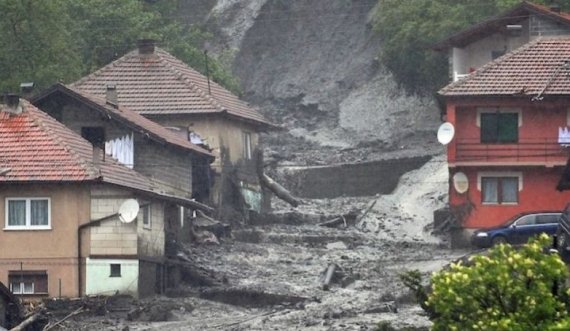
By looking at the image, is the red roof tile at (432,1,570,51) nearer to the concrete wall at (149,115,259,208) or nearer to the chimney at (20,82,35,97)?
the concrete wall at (149,115,259,208)

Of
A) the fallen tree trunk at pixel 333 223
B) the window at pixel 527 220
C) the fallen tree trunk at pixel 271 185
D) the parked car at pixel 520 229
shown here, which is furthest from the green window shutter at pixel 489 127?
the fallen tree trunk at pixel 271 185

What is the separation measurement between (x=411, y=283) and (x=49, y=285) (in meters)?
21.9

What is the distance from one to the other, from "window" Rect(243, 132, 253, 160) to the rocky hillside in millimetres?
13215

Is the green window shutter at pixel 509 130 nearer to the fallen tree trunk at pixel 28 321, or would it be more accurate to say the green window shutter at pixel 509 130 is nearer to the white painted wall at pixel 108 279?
the white painted wall at pixel 108 279

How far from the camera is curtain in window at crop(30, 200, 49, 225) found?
6575 centimetres

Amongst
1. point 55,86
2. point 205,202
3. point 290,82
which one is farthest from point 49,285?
point 290,82

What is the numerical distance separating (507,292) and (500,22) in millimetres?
42182

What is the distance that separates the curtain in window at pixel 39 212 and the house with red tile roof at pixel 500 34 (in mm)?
19021

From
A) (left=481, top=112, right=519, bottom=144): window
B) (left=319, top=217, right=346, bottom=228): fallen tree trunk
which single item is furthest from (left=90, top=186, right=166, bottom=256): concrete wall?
(left=319, top=217, right=346, bottom=228): fallen tree trunk

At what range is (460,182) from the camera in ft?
245

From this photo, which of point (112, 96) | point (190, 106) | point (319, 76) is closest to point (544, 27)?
point (190, 106)

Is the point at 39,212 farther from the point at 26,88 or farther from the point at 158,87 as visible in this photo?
the point at 158,87

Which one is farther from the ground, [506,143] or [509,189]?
[506,143]

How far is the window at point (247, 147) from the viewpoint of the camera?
3310 inches
